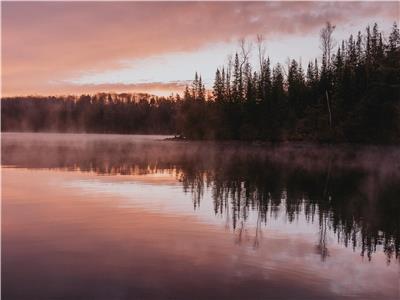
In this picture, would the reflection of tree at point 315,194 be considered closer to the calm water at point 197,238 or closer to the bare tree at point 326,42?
the calm water at point 197,238

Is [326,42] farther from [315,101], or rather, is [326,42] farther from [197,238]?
[197,238]

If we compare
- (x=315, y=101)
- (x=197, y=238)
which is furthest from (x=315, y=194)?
(x=315, y=101)

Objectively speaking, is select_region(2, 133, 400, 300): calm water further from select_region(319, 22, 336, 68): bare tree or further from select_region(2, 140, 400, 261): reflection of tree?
select_region(319, 22, 336, 68): bare tree

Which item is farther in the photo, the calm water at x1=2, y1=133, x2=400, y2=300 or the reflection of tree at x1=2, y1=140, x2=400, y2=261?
the reflection of tree at x1=2, y1=140, x2=400, y2=261

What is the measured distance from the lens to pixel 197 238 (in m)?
14.1

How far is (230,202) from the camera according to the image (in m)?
21.1

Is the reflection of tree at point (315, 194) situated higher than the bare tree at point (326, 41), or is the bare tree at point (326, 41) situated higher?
the bare tree at point (326, 41)

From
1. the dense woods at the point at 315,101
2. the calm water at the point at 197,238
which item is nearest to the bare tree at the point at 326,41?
the dense woods at the point at 315,101

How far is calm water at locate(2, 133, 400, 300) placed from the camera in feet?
32.1

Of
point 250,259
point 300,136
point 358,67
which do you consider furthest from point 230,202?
point 358,67

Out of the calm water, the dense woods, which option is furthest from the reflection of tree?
the dense woods

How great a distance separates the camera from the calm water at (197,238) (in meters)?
9.78

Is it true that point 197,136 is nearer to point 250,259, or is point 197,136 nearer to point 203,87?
point 203,87

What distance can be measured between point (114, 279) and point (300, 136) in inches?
2342
